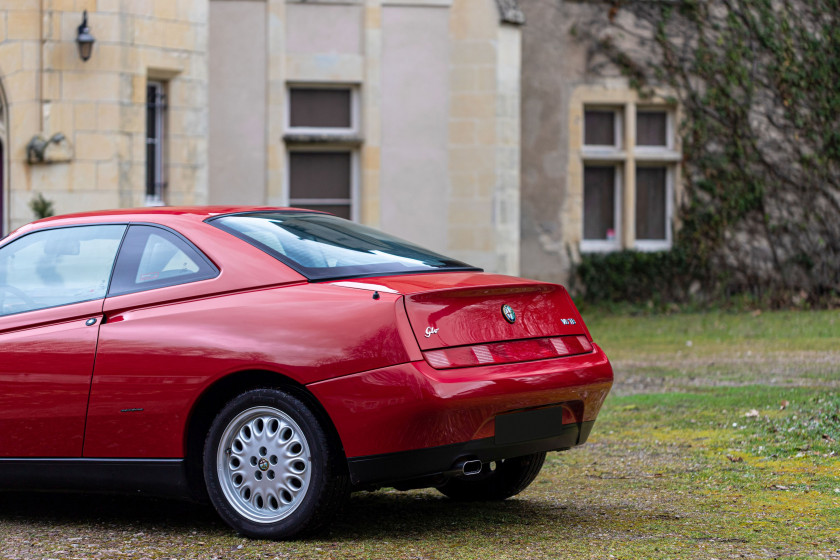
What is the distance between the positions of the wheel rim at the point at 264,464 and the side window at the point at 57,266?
97 centimetres

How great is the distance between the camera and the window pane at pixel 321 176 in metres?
16.4

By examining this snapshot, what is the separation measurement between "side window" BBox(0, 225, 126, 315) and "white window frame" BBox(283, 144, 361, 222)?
10.5m

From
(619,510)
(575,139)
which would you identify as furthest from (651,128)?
(619,510)

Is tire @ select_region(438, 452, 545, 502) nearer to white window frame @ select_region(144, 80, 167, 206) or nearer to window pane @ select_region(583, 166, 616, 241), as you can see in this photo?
white window frame @ select_region(144, 80, 167, 206)

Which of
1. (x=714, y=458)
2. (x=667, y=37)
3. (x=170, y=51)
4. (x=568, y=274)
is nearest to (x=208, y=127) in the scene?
(x=170, y=51)

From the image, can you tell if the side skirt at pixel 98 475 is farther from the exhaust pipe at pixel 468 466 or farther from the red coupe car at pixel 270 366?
the exhaust pipe at pixel 468 466

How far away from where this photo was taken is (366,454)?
4.64 m

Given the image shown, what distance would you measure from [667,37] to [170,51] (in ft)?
26.3

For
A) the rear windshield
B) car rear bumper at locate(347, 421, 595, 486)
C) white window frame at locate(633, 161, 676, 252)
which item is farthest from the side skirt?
white window frame at locate(633, 161, 676, 252)

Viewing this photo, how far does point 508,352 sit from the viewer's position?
16.2ft

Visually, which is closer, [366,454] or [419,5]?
[366,454]

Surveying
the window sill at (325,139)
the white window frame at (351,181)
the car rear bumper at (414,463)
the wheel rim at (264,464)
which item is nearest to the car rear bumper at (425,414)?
the car rear bumper at (414,463)

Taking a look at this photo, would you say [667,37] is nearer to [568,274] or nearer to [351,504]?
[568,274]

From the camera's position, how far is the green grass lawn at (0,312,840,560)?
4.72m
